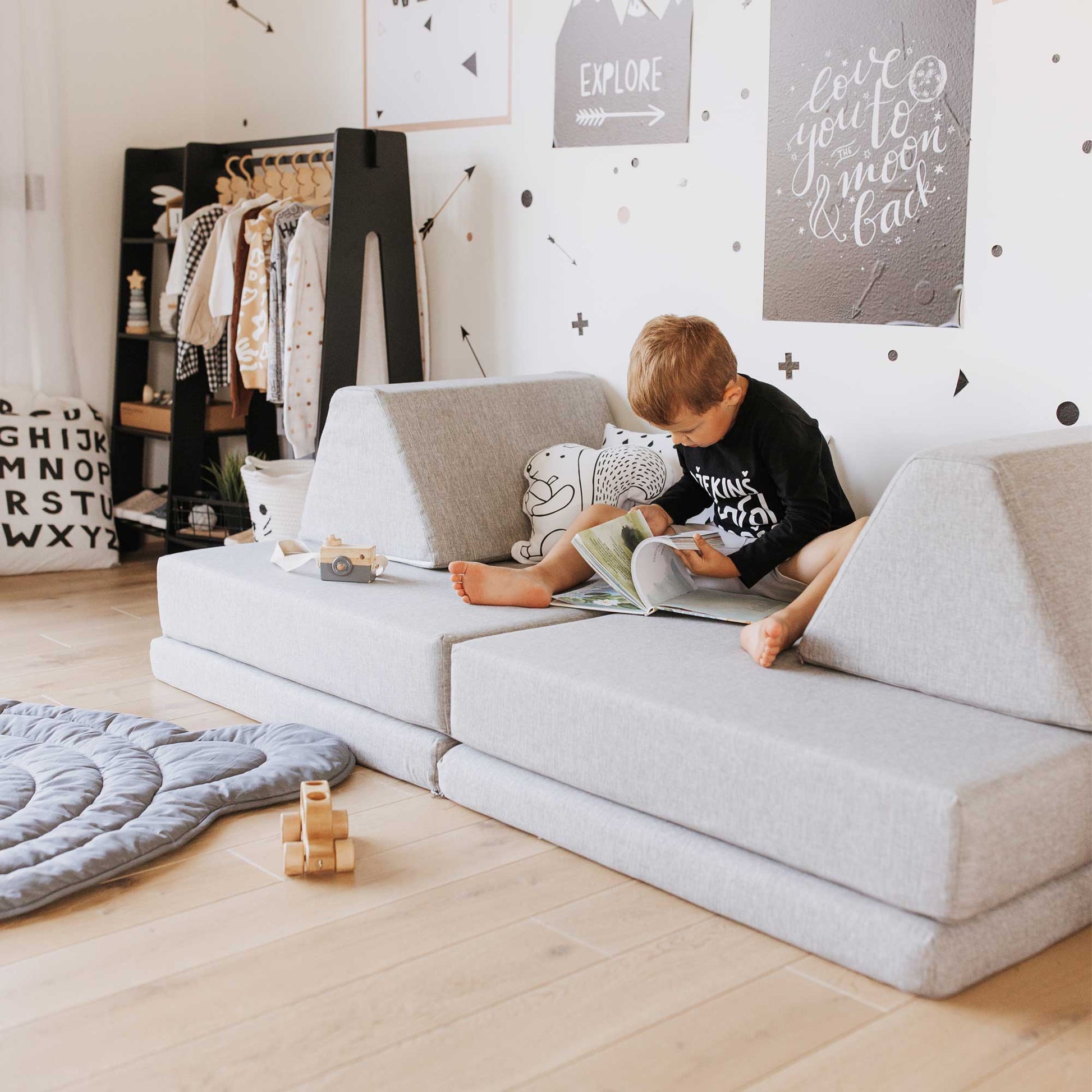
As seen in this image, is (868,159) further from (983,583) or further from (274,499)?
(274,499)

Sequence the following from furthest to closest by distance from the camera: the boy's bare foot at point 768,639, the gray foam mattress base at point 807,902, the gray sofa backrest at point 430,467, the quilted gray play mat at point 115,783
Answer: the gray sofa backrest at point 430,467
the boy's bare foot at point 768,639
the quilted gray play mat at point 115,783
the gray foam mattress base at point 807,902

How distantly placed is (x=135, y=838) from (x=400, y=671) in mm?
530

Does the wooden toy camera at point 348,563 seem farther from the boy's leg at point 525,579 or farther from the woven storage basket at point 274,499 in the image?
the woven storage basket at point 274,499

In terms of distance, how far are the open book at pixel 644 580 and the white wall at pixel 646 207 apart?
55 cm

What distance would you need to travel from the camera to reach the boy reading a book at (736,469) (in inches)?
91.5

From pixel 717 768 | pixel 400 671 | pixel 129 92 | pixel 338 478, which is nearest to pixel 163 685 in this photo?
pixel 338 478

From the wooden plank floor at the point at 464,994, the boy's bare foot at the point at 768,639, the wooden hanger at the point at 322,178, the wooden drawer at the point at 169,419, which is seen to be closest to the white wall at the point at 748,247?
Answer: the wooden hanger at the point at 322,178

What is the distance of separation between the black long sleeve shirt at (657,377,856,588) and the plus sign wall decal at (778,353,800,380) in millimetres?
443

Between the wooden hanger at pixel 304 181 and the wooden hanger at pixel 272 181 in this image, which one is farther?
the wooden hanger at pixel 272 181

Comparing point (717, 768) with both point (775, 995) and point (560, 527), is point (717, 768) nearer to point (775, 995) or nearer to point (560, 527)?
point (775, 995)

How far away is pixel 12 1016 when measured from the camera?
5.14ft

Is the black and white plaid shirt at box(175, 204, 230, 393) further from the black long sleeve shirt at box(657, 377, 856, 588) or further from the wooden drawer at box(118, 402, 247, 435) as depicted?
the black long sleeve shirt at box(657, 377, 856, 588)

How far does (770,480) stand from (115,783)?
4.25ft

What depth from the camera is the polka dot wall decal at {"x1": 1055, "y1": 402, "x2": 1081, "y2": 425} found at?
2418 mm
